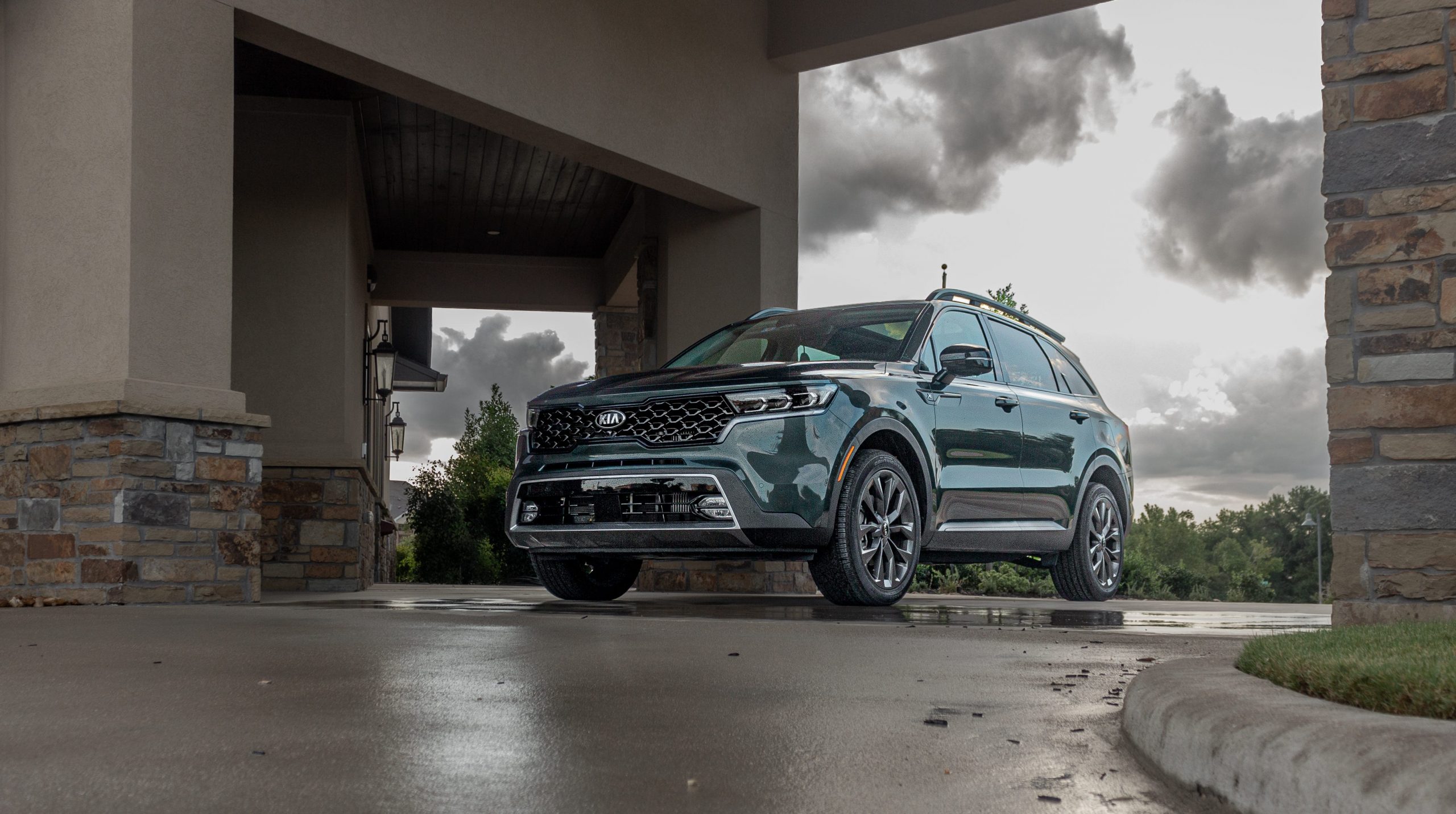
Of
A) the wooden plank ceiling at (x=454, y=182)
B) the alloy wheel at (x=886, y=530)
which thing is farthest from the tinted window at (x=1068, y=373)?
the wooden plank ceiling at (x=454, y=182)

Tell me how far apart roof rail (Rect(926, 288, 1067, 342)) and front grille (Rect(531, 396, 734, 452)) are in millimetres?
2033

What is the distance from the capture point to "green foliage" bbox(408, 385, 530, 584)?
23.3 m

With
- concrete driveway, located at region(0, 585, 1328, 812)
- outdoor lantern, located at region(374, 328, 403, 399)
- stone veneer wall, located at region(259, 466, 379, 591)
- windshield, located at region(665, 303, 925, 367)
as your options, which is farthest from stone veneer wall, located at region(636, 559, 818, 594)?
concrete driveway, located at region(0, 585, 1328, 812)

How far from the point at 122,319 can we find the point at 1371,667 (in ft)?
23.4

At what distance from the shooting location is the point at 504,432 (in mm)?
35312

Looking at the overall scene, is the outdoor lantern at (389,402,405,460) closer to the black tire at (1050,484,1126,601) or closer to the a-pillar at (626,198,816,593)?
the a-pillar at (626,198,816,593)

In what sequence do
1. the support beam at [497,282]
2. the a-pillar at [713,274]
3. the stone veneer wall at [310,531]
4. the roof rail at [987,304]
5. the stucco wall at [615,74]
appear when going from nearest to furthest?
the roof rail at [987,304], the stucco wall at [615,74], the stone veneer wall at [310,531], the a-pillar at [713,274], the support beam at [497,282]

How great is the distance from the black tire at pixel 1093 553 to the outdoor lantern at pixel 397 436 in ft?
50.0

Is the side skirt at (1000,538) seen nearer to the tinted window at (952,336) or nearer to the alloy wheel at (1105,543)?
the alloy wheel at (1105,543)

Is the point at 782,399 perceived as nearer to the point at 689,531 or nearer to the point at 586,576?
the point at 689,531

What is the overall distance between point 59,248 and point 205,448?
1480 millimetres

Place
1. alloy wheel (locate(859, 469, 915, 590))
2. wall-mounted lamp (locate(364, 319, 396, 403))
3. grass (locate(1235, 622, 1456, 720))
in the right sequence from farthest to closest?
wall-mounted lamp (locate(364, 319, 396, 403)) < alloy wheel (locate(859, 469, 915, 590)) < grass (locate(1235, 622, 1456, 720))

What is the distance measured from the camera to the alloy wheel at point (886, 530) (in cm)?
706

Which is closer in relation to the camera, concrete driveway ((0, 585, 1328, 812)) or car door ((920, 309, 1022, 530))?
concrete driveway ((0, 585, 1328, 812))
